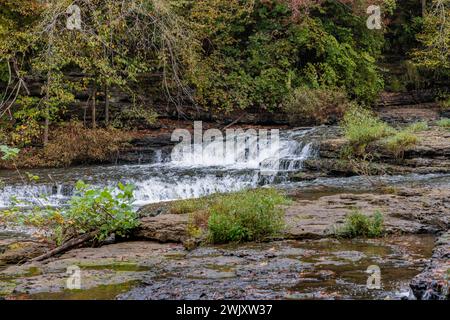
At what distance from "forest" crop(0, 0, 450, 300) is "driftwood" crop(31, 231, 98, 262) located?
0.03 metres

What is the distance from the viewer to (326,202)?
30.1 feet

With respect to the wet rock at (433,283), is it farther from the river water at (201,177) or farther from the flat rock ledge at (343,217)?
the river water at (201,177)

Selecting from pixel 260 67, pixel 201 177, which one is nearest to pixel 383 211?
pixel 201 177

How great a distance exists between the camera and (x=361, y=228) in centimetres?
682

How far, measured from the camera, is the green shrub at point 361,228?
6785 millimetres

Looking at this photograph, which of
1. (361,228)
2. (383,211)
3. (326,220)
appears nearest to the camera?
(361,228)

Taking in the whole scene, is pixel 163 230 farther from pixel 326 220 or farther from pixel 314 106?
pixel 314 106

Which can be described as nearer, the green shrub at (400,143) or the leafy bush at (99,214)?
the leafy bush at (99,214)

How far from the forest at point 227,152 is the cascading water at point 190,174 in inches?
2.2

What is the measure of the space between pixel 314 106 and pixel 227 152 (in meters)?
4.43

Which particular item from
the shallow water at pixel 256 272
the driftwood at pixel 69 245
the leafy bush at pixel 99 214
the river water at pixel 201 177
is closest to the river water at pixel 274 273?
the shallow water at pixel 256 272

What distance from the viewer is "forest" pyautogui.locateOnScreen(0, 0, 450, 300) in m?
5.56
